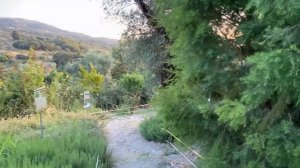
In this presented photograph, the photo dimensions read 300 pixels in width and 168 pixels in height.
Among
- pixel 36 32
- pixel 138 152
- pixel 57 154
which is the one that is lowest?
pixel 138 152

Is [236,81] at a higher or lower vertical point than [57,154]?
higher

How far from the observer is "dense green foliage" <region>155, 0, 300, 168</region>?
1951 mm

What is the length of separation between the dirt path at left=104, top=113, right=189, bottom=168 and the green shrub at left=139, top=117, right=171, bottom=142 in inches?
3.6

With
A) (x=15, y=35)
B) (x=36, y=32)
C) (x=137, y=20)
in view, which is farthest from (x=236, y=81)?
(x=36, y=32)

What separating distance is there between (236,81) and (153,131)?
141 inches

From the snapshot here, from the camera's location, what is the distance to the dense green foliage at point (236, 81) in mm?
1951

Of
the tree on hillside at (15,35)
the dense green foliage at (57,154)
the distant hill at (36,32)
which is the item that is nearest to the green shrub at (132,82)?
the dense green foliage at (57,154)

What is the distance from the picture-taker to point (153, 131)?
6.25 m

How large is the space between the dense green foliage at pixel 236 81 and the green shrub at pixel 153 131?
264cm

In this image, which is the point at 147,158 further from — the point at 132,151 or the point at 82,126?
the point at 82,126

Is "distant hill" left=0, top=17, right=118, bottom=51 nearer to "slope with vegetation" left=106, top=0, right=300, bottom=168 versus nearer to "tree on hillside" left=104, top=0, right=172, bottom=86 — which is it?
"tree on hillside" left=104, top=0, right=172, bottom=86

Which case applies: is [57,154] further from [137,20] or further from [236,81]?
[137,20]

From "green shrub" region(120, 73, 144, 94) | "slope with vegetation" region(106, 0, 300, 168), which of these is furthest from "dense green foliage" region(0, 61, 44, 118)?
"slope with vegetation" region(106, 0, 300, 168)

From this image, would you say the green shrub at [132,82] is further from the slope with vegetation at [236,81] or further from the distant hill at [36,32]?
the distant hill at [36,32]
